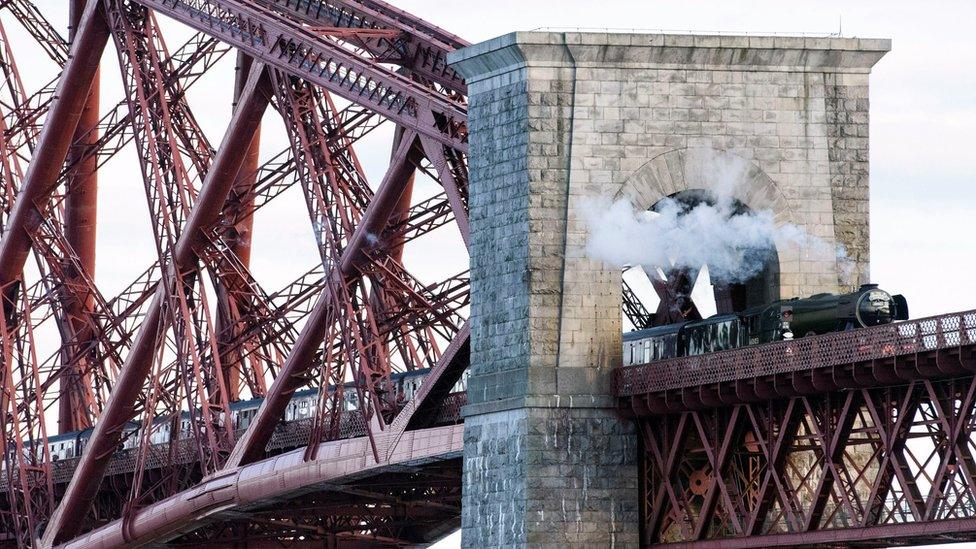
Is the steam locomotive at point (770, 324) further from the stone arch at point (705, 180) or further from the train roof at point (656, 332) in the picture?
the stone arch at point (705, 180)

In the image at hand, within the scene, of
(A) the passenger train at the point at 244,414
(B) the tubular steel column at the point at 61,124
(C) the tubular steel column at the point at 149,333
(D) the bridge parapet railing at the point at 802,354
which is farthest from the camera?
(B) the tubular steel column at the point at 61,124

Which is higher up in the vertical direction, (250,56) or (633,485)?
(250,56)

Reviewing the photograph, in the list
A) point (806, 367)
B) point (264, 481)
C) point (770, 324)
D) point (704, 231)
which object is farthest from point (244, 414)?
point (806, 367)

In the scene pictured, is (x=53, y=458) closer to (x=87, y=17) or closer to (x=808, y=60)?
(x=87, y=17)

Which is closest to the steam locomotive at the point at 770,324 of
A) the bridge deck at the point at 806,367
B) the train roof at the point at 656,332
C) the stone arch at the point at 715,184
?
the train roof at the point at 656,332

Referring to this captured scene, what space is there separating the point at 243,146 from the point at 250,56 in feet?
9.79

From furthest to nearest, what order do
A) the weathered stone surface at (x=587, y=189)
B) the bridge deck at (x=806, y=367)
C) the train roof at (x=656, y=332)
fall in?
the train roof at (x=656, y=332)
the weathered stone surface at (x=587, y=189)
the bridge deck at (x=806, y=367)

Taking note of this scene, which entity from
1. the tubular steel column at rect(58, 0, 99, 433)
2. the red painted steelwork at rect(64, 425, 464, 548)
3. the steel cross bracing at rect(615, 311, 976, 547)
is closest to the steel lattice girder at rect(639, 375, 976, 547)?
the steel cross bracing at rect(615, 311, 976, 547)

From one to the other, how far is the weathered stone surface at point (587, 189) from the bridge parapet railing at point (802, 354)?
1761 millimetres

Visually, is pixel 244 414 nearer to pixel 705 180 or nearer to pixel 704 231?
pixel 704 231

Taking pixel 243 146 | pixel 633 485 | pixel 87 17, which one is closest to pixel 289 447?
pixel 243 146

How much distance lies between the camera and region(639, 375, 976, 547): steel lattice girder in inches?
2635

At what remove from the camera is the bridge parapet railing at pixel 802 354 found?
66.9m

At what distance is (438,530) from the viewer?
10994cm
